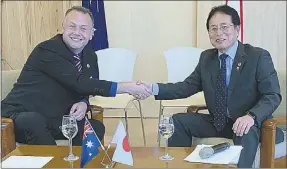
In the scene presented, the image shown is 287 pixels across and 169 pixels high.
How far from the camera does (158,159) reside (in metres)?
1.86

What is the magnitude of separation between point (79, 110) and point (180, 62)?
1.41 m

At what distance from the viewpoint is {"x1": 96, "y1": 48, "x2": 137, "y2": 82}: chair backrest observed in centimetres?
370

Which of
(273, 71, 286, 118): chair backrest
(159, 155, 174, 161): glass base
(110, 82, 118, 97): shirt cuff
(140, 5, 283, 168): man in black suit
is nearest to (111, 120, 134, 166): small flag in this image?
(159, 155, 174, 161): glass base

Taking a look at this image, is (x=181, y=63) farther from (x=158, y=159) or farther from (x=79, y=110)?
(x=158, y=159)

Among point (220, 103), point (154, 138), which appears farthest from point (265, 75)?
point (154, 138)

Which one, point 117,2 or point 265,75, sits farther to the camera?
point 117,2

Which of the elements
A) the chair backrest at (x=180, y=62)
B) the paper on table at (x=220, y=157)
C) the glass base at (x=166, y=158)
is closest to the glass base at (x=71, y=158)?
the glass base at (x=166, y=158)

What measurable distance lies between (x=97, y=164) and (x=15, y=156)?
1.30 ft

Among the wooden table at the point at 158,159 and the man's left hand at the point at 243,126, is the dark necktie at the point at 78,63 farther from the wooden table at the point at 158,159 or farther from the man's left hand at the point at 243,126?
the man's left hand at the point at 243,126

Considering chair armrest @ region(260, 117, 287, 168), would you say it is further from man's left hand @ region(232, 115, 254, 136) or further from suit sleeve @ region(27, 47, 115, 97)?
suit sleeve @ region(27, 47, 115, 97)

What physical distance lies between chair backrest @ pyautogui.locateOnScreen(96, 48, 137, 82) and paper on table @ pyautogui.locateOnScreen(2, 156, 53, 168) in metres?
1.87

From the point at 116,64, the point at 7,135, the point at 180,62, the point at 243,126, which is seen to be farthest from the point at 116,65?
the point at 243,126

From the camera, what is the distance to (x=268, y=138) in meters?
2.31

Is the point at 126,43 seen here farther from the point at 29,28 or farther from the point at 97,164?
the point at 97,164
